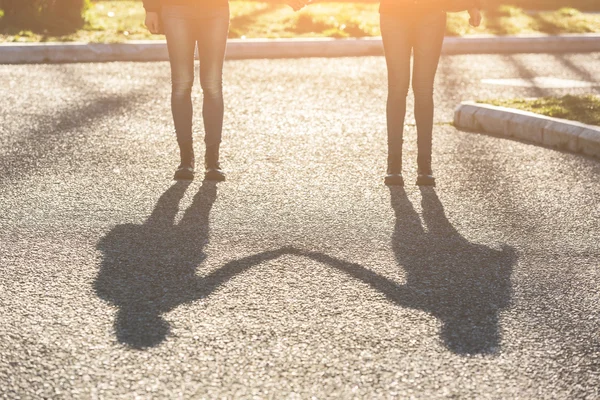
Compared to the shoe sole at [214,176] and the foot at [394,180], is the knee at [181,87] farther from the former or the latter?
the foot at [394,180]

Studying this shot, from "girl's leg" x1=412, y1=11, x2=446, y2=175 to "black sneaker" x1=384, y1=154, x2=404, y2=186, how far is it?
12cm

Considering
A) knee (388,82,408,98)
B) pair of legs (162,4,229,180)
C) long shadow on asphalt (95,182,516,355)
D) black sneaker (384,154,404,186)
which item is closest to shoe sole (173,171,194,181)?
pair of legs (162,4,229,180)

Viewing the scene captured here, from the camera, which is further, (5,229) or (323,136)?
(323,136)

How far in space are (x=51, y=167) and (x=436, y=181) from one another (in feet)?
7.67

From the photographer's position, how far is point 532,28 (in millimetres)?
A: 13531

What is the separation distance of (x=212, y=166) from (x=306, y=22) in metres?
7.58

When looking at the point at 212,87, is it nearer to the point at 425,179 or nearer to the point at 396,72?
the point at 396,72

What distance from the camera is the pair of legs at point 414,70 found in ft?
18.1

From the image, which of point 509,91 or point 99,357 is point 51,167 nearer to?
point 99,357

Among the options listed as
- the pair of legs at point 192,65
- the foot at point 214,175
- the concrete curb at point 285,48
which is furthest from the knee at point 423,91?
the concrete curb at point 285,48

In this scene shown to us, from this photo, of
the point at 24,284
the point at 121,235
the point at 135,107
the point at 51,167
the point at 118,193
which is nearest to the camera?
the point at 24,284

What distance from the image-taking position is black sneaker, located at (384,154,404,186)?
584 centimetres

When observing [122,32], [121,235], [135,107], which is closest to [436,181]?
[121,235]

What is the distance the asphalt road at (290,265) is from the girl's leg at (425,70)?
26 centimetres
